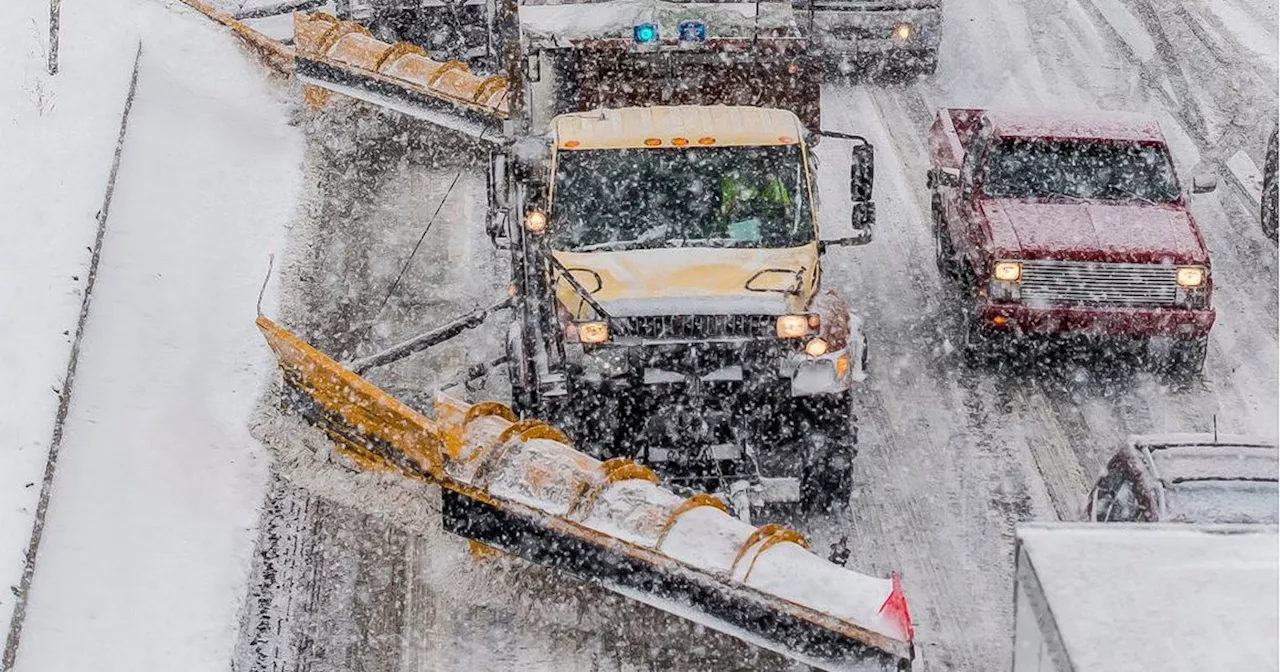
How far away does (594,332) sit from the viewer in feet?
29.5

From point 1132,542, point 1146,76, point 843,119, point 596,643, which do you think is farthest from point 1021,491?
point 1146,76

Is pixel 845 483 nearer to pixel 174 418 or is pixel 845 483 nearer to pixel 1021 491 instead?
pixel 1021 491

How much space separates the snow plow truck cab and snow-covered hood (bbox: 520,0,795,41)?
1398 mm

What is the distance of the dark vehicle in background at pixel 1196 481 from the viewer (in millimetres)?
7633

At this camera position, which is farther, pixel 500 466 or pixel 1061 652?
pixel 500 466

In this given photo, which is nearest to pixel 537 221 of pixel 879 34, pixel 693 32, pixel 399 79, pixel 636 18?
pixel 693 32

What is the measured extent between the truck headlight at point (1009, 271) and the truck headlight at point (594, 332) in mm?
3497

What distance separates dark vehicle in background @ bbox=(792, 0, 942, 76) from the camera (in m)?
17.2

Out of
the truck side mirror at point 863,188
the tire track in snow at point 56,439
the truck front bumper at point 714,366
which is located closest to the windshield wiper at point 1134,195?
the truck side mirror at point 863,188

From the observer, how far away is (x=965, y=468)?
10273 mm

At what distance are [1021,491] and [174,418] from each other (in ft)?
18.6

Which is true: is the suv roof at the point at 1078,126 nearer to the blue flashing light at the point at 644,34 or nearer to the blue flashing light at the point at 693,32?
the blue flashing light at the point at 693,32

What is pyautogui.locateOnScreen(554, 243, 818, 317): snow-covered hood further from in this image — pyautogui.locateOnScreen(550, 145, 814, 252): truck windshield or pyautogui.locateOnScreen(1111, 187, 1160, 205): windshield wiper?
pyautogui.locateOnScreen(1111, 187, 1160, 205): windshield wiper

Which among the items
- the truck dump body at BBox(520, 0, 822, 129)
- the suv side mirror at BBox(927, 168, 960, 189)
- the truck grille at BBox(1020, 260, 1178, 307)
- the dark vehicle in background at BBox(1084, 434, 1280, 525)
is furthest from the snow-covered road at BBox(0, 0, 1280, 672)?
the truck dump body at BBox(520, 0, 822, 129)
